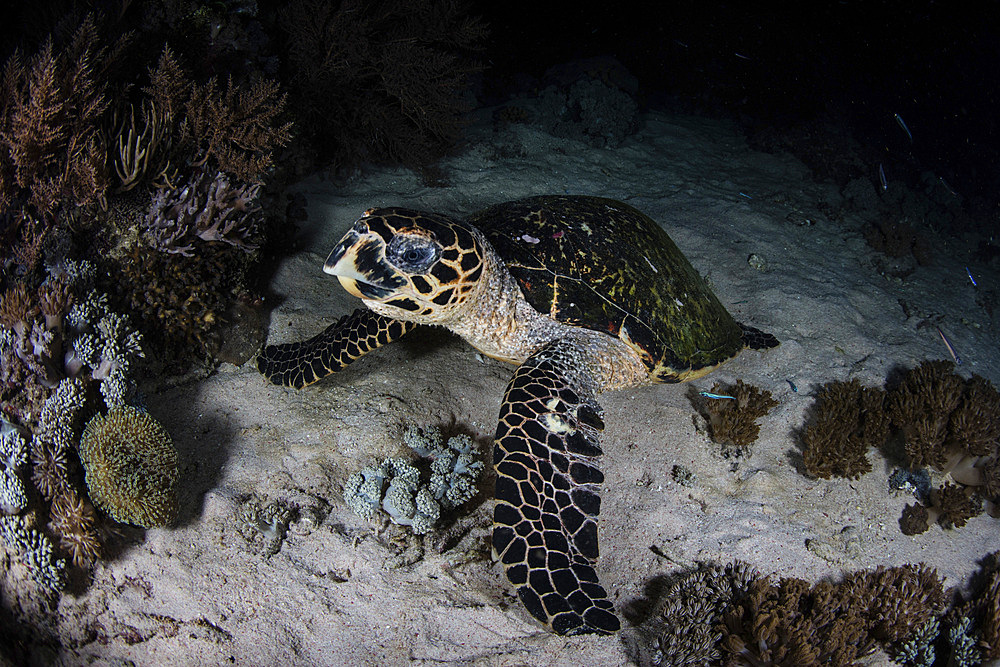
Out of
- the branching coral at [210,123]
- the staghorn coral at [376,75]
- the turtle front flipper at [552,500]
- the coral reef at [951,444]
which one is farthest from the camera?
the staghorn coral at [376,75]

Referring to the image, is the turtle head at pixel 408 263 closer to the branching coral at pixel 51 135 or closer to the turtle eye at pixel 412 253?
the turtle eye at pixel 412 253

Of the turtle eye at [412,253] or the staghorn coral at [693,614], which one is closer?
the staghorn coral at [693,614]

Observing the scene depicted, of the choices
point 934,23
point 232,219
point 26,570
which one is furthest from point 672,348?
point 934,23

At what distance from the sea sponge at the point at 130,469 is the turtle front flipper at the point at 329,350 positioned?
0.73 meters

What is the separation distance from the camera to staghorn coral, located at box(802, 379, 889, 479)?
9.58ft

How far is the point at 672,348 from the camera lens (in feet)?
9.55

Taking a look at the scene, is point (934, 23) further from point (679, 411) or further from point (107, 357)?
point (107, 357)

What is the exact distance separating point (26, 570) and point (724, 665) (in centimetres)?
336

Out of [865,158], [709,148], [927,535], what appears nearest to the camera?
[927,535]

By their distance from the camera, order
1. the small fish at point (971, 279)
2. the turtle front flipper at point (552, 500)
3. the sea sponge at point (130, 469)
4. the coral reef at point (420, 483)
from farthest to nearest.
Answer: the small fish at point (971, 279), the coral reef at point (420, 483), the sea sponge at point (130, 469), the turtle front flipper at point (552, 500)

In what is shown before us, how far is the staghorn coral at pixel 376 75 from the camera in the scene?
5078 mm

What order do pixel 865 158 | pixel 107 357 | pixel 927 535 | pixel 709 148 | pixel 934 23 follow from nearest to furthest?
pixel 107 357, pixel 927 535, pixel 709 148, pixel 865 158, pixel 934 23

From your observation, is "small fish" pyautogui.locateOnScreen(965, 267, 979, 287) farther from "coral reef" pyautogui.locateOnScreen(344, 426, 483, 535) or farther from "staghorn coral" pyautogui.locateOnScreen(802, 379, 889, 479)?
"coral reef" pyautogui.locateOnScreen(344, 426, 483, 535)

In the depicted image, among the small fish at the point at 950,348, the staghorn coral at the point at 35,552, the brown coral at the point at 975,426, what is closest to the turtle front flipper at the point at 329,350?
the staghorn coral at the point at 35,552
